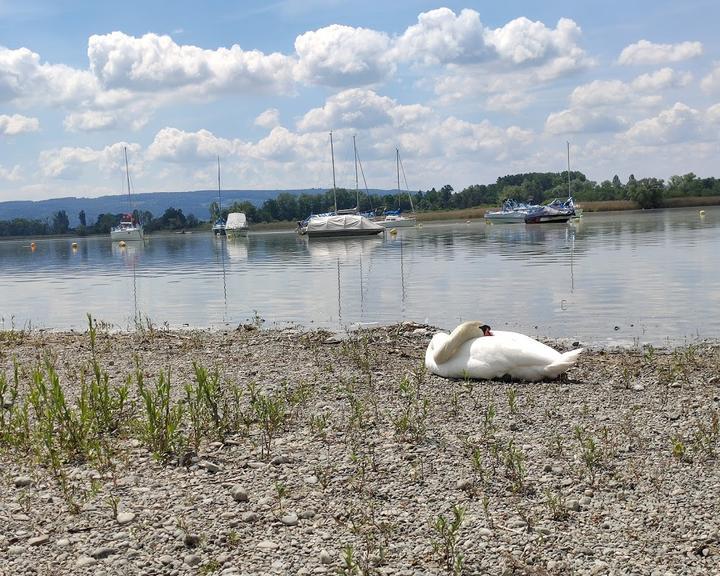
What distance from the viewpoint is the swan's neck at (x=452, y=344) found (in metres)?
12.1

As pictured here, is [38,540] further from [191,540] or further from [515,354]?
[515,354]

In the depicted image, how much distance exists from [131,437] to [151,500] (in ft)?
6.68

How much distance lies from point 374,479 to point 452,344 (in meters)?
4.83

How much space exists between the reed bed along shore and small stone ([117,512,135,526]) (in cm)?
2

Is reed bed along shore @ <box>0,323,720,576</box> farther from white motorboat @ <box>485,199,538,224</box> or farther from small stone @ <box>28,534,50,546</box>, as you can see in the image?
white motorboat @ <box>485,199,538,224</box>

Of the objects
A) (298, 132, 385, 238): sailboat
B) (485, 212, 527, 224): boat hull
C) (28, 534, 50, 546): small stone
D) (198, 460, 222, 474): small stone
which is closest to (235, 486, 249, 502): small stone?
(198, 460, 222, 474): small stone

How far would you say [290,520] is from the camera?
21.7 ft

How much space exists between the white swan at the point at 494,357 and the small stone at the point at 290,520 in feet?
17.2

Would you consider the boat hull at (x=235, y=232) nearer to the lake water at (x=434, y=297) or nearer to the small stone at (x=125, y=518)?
the lake water at (x=434, y=297)

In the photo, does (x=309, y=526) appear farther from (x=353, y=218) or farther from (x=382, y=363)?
(x=353, y=218)

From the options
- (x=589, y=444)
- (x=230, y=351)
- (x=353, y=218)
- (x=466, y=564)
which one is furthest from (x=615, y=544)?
(x=353, y=218)

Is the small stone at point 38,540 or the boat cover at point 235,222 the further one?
the boat cover at point 235,222

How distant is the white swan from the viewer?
11.7m

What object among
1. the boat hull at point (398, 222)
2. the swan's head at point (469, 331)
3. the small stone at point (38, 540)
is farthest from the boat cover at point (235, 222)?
the small stone at point (38, 540)
